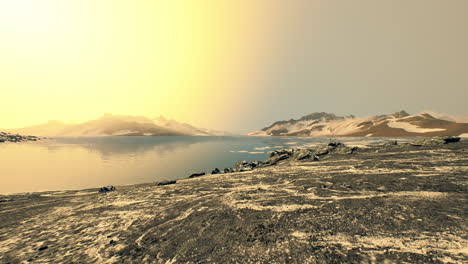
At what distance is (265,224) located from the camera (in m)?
9.02

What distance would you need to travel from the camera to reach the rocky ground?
6.77 metres

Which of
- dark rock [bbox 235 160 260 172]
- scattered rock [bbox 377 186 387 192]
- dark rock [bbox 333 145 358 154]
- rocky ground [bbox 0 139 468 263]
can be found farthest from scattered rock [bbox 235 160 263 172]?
scattered rock [bbox 377 186 387 192]

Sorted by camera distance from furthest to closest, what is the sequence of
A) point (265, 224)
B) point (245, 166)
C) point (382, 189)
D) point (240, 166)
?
point (245, 166)
point (240, 166)
point (382, 189)
point (265, 224)

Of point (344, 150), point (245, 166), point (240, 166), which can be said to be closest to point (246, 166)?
point (245, 166)

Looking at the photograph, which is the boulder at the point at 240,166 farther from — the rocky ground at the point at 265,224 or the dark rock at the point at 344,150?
the dark rock at the point at 344,150

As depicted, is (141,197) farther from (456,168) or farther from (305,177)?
(456,168)

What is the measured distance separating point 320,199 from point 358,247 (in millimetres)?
4879

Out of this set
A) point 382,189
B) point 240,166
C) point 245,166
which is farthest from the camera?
point 245,166

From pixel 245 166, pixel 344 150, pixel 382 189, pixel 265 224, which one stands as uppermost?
pixel 344 150

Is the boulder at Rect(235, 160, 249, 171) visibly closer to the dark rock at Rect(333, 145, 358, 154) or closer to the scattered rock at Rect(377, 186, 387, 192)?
the dark rock at Rect(333, 145, 358, 154)

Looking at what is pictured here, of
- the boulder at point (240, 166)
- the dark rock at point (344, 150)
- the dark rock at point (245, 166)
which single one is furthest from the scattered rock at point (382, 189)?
the boulder at point (240, 166)

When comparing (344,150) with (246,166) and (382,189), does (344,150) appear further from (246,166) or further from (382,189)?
(382,189)

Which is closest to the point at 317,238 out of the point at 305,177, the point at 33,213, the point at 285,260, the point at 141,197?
the point at 285,260

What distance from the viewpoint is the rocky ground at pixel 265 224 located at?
6770mm
